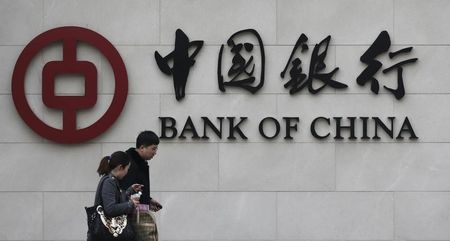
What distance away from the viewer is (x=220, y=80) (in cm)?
1384

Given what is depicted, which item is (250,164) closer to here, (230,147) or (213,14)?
(230,147)

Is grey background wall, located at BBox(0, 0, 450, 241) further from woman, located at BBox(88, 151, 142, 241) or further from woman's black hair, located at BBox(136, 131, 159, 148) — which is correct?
woman, located at BBox(88, 151, 142, 241)

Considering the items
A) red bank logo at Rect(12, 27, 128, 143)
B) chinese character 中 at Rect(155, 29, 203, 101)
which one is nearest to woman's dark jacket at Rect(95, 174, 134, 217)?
red bank logo at Rect(12, 27, 128, 143)

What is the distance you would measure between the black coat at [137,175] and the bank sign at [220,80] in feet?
12.5

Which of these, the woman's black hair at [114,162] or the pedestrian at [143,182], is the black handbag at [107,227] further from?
the pedestrian at [143,182]

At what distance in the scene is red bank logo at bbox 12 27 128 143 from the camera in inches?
543

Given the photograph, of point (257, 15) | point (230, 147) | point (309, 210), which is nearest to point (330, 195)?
point (309, 210)

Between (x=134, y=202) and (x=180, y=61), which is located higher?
(x=180, y=61)

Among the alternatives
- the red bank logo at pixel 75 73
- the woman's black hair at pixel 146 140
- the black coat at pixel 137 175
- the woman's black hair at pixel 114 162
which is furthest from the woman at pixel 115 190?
the red bank logo at pixel 75 73

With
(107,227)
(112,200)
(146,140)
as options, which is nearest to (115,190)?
(112,200)

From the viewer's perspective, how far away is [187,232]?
45.5ft

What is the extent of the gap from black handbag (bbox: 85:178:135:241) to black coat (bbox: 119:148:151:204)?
418 mm

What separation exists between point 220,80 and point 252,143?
0.94m

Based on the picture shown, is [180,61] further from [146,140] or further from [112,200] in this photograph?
[112,200]
